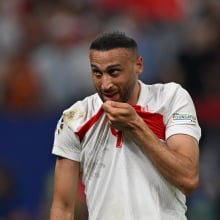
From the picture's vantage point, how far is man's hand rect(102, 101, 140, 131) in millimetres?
5961

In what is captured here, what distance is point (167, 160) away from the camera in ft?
19.6

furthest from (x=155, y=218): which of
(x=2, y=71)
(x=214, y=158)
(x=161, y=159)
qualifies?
(x=2, y=71)

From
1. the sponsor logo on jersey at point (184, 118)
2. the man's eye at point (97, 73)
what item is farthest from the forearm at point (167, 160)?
the man's eye at point (97, 73)

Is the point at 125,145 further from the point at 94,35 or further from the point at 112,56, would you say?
the point at 94,35

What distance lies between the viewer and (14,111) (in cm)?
1169

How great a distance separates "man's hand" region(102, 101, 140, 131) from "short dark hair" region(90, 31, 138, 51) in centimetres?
40

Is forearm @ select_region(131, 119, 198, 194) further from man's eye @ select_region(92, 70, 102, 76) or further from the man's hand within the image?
man's eye @ select_region(92, 70, 102, 76)

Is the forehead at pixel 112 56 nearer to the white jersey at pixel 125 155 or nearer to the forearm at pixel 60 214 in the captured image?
the white jersey at pixel 125 155

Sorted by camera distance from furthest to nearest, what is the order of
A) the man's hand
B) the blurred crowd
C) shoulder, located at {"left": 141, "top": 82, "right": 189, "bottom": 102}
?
the blurred crowd → shoulder, located at {"left": 141, "top": 82, "right": 189, "bottom": 102} → the man's hand

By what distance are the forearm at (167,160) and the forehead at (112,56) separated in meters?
0.41

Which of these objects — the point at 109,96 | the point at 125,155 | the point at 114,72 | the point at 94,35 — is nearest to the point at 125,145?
the point at 125,155

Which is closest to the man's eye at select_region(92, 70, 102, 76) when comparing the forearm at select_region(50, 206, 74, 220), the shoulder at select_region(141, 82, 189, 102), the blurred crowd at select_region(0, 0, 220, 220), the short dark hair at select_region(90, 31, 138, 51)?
the short dark hair at select_region(90, 31, 138, 51)

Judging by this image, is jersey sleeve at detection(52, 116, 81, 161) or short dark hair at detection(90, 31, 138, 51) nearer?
short dark hair at detection(90, 31, 138, 51)

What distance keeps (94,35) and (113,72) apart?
266 inches
